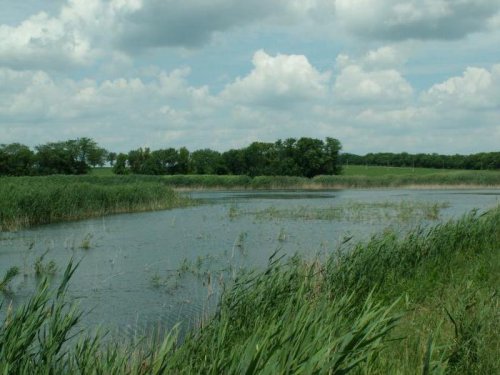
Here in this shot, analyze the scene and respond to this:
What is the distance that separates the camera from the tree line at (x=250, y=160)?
277 feet

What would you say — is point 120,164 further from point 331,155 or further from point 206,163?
point 331,155

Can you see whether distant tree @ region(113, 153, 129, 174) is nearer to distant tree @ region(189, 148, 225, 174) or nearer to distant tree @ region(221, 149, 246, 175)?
distant tree @ region(189, 148, 225, 174)

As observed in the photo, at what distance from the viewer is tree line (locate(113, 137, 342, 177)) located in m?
84.5

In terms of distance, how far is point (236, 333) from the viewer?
242 inches

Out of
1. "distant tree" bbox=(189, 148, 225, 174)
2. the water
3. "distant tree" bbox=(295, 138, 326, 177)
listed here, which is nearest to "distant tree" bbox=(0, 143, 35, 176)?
"distant tree" bbox=(189, 148, 225, 174)

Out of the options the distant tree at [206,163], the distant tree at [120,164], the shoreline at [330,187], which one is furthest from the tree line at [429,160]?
the distant tree at [120,164]

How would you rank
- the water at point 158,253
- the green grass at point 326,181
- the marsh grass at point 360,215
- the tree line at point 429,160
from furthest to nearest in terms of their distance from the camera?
the tree line at point 429,160
the green grass at point 326,181
the marsh grass at point 360,215
the water at point 158,253

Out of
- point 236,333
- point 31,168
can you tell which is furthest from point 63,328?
point 31,168

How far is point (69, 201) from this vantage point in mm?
25781

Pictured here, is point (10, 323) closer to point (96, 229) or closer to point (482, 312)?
point (482, 312)

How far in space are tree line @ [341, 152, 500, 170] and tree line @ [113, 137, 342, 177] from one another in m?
30.6

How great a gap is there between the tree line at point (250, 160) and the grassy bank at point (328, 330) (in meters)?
74.5

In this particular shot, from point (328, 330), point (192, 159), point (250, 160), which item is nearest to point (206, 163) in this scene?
point (192, 159)

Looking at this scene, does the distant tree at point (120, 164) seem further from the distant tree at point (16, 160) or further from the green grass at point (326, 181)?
the green grass at point (326, 181)
